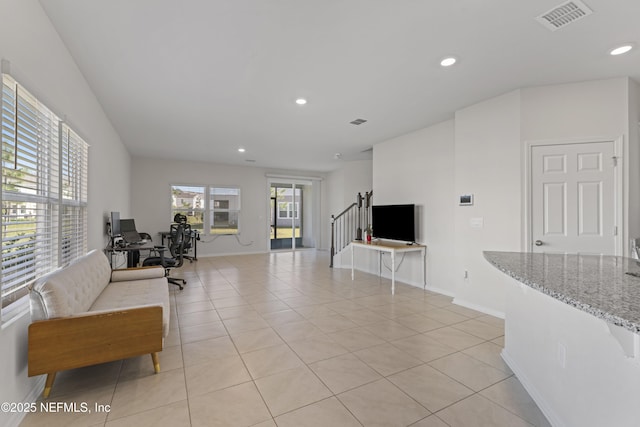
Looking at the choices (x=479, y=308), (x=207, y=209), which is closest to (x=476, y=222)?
(x=479, y=308)

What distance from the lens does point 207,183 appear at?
8.33 m

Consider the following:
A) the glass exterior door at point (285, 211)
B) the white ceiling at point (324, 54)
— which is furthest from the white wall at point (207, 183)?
the white ceiling at point (324, 54)

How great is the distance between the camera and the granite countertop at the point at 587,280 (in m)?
0.98

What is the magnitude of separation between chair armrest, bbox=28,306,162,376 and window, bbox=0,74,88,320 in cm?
27

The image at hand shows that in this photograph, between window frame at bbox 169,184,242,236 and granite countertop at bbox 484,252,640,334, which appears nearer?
granite countertop at bbox 484,252,640,334

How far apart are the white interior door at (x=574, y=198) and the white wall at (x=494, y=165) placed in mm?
137

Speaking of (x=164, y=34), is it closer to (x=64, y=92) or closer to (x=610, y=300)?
(x=64, y=92)

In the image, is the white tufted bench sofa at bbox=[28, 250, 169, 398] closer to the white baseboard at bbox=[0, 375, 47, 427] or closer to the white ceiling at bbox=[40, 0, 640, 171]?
the white baseboard at bbox=[0, 375, 47, 427]

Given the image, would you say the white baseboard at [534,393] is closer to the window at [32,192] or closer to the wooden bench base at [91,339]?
the wooden bench base at [91,339]

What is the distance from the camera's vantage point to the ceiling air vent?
6.57 ft

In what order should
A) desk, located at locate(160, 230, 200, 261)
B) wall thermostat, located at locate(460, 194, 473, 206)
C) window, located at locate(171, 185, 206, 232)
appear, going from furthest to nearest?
window, located at locate(171, 185, 206, 232), desk, located at locate(160, 230, 200, 261), wall thermostat, located at locate(460, 194, 473, 206)

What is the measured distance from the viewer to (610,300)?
108cm

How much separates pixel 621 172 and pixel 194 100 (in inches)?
200

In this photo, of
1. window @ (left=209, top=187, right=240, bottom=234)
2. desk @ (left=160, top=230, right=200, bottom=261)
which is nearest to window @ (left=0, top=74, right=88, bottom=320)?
desk @ (left=160, top=230, right=200, bottom=261)
